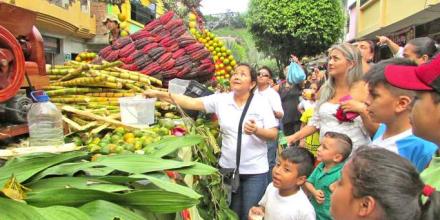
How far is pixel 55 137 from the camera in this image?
2.39 meters

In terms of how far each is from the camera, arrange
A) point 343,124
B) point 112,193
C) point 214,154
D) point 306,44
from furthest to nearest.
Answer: point 306,44
point 214,154
point 343,124
point 112,193

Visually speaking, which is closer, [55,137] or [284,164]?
[55,137]

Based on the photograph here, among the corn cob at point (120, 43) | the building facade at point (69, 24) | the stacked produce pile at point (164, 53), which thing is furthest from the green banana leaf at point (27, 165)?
the building facade at point (69, 24)

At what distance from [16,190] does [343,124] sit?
2.56 metres

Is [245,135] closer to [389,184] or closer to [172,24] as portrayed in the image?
[172,24]

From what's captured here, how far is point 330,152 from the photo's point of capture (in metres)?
3.22

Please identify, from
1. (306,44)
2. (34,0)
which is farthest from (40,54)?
(306,44)

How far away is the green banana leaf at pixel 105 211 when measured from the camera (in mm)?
1474

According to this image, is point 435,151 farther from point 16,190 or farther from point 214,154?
point 214,154

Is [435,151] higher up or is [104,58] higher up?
[104,58]

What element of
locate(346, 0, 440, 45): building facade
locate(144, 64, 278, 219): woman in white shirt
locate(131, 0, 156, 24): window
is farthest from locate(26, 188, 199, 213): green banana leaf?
locate(131, 0, 156, 24): window

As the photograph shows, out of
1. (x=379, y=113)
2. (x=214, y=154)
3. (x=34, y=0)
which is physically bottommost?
(x=214, y=154)

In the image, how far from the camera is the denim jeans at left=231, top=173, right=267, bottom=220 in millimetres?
3906

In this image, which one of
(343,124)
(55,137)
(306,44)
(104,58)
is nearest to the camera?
(55,137)
